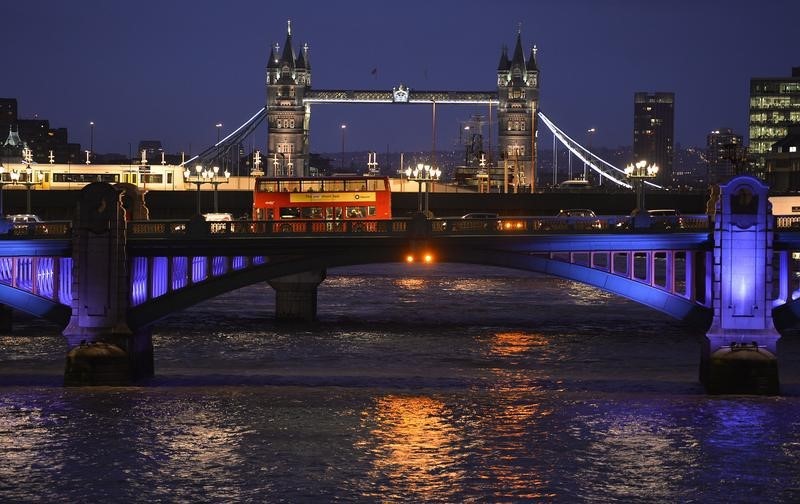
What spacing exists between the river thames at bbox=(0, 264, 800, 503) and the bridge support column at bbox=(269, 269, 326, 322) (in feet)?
14.5

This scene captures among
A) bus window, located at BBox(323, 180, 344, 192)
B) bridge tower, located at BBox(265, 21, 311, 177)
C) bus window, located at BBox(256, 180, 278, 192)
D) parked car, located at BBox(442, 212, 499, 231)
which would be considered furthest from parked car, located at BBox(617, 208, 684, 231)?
bridge tower, located at BBox(265, 21, 311, 177)

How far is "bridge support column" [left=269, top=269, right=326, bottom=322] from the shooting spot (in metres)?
63.0

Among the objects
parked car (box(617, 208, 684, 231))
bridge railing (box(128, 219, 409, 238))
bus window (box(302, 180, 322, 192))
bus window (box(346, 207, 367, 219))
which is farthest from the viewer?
bus window (box(302, 180, 322, 192))

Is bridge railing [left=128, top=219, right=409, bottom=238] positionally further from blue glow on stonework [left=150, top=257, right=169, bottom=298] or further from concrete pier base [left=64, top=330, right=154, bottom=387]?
concrete pier base [left=64, top=330, right=154, bottom=387]

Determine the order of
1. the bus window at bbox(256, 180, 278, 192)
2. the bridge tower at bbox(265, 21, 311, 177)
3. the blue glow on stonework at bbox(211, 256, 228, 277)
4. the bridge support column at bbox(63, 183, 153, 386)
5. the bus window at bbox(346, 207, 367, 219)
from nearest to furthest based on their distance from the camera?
the bridge support column at bbox(63, 183, 153, 386) → the blue glow on stonework at bbox(211, 256, 228, 277) → the bus window at bbox(346, 207, 367, 219) → the bus window at bbox(256, 180, 278, 192) → the bridge tower at bbox(265, 21, 311, 177)

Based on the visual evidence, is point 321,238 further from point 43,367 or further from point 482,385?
point 43,367

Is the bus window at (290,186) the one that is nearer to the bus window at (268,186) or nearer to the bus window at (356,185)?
the bus window at (268,186)

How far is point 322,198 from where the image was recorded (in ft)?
219

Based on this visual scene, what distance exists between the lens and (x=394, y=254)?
4412 cm

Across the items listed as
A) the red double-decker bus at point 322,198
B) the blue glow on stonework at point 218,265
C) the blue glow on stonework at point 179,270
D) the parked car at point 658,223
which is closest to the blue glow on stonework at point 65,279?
the blue glow on stonework at point 179,270

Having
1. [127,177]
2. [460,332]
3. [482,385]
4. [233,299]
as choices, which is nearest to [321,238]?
[482,385]

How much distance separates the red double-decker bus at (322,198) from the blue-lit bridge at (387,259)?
21.0 metres

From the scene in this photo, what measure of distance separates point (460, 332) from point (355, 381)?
14.5 metres

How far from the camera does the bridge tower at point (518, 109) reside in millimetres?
179625
